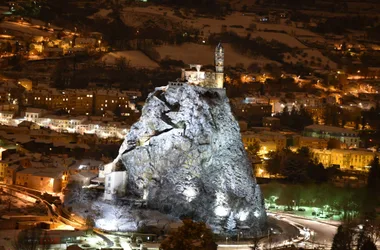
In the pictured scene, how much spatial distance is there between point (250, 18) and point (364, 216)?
76.6 meters

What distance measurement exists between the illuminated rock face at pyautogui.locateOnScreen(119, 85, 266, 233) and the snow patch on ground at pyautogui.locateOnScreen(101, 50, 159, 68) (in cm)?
4538

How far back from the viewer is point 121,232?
32.1 m

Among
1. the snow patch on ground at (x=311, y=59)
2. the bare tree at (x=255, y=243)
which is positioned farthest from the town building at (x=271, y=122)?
the bare tree at (x=255, y=243)

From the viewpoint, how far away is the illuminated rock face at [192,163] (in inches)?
1341

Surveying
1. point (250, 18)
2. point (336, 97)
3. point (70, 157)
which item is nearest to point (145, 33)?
point (250, 18)

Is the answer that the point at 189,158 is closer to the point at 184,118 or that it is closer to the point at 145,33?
the point at 184,118

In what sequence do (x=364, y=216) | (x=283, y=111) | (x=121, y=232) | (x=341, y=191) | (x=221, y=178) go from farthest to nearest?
(x=283, y=111)
(x=341, y=191)
(x=364, y=216)
(x=221, y=178)
(x=121, y=232)

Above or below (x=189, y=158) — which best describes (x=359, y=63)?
above

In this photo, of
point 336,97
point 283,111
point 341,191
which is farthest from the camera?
point 336,97

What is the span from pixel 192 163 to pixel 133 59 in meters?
50.2

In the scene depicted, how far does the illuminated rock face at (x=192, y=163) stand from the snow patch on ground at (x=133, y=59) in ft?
149

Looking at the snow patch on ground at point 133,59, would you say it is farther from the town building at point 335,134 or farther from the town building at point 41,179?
the town building at point 41,179

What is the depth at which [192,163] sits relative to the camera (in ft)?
113

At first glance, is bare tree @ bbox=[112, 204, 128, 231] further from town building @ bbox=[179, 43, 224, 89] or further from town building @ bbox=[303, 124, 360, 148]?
town building @ bbox=[303, 124, 360, 148]
